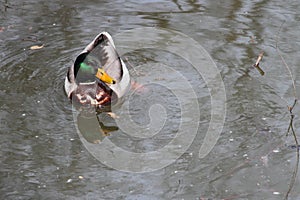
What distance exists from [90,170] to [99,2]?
4.29 m

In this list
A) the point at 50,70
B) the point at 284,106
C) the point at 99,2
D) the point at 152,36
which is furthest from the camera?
the point at 99,2

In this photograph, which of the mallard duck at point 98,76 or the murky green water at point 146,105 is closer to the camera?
the murky green water at point 146,105

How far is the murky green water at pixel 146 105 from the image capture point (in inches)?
218

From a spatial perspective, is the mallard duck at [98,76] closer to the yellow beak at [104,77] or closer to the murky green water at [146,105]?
the yellow beak at [104,77]

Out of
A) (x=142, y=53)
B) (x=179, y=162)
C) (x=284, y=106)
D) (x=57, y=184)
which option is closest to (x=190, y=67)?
(x=142, y=53)

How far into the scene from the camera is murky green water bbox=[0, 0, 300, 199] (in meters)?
5.53

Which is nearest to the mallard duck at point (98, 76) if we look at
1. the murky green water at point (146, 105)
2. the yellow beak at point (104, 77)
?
the yellow beak at point (104, 77)

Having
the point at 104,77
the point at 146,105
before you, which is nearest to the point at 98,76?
the point at 104,77

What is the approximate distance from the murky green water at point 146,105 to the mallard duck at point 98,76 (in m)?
0.20

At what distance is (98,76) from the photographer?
722 centimetres

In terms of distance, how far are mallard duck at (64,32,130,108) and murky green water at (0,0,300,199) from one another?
0.20 metres

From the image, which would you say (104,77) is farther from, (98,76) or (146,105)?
(146,105)

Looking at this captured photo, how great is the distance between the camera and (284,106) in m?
6.71

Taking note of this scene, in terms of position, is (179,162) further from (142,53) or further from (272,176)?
(142,53)
